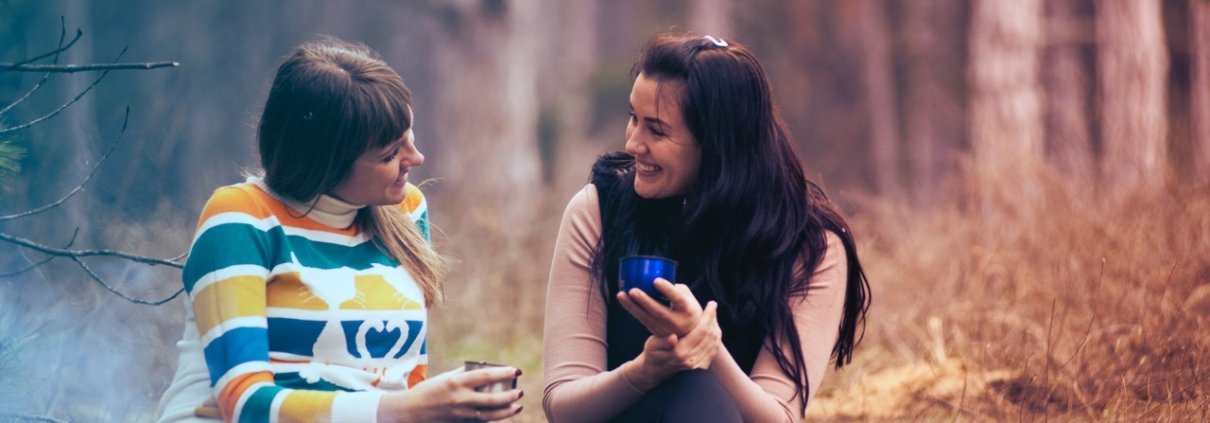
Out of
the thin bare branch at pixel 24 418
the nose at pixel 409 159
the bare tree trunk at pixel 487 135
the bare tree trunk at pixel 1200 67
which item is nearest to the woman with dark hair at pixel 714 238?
the nose at pixel 409 159

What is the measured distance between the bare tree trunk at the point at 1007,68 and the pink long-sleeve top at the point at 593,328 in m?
7.87

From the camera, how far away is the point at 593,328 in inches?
94.3

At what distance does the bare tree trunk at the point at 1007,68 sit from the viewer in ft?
33.5

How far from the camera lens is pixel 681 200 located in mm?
2510

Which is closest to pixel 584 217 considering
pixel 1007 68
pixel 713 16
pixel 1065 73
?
pixel 1007 68

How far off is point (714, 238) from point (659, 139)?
0.24 m

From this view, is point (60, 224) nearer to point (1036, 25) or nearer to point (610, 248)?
point (610, 248)

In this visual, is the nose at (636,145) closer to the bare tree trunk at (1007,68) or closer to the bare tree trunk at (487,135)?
the bare tree trunk at (487,135)

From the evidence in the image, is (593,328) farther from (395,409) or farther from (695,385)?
(395,409)

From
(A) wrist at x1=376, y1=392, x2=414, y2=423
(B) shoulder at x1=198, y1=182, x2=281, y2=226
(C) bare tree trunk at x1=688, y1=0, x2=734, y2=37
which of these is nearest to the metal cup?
(A) wrist at x1=376, y1=392, x2=414, y2=423

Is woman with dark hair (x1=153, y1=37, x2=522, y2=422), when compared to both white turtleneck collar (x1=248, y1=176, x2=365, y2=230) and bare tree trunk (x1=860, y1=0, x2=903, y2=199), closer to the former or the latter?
white turtleneck collar (x1=248, y1=176, x2=365, y2=230)

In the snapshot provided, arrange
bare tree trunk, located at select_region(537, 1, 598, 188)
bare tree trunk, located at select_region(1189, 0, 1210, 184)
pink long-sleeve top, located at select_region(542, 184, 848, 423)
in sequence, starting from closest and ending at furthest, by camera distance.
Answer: pink long-sleeve top, located at select_region(542, 184, 848, 423) → bare tree trunk, located at select_region(1189, 0, 1210, 184) → bare tree trunk, located at select_region(537, 1, 598, 188)

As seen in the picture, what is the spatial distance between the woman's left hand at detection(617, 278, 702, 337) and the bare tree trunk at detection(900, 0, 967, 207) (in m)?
11.8

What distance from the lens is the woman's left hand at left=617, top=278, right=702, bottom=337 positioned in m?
1.89
